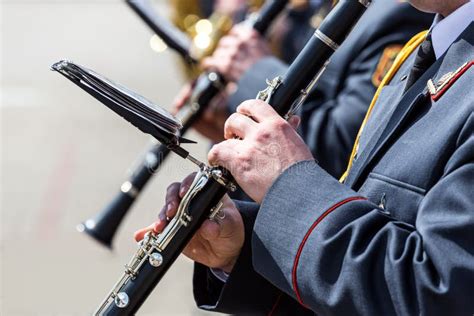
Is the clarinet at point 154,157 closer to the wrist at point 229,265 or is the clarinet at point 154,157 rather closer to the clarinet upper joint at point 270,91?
the wrist at point 229,265

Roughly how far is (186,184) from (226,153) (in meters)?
0.19

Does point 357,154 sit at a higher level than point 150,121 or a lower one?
higher

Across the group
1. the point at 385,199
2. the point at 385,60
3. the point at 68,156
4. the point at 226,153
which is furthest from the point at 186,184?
the point at 68,156

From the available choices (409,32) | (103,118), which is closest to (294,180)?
(409,32)

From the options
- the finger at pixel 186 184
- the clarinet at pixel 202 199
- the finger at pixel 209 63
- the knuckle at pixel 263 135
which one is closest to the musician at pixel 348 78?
the finger at pixel 209 63

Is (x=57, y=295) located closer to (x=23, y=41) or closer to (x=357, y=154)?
(x=357, y=154)

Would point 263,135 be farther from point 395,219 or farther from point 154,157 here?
point 154,157

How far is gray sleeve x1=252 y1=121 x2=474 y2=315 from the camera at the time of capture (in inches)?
58.7

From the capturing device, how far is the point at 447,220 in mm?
1505

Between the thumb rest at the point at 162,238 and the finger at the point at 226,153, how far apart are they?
0.06 m

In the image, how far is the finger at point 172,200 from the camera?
192 centimetres

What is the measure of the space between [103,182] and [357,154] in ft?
17.7

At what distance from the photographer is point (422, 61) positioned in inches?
74.0

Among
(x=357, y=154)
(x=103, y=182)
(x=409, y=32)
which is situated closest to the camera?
(x=357, y=154)
